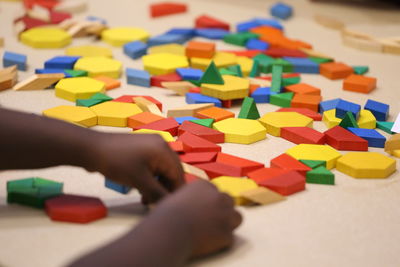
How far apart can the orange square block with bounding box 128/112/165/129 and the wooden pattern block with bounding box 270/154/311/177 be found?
31 centimetres

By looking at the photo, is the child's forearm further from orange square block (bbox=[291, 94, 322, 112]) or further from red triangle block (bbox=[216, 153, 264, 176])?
orange square block (bbox=[291, 94, 322, 112])

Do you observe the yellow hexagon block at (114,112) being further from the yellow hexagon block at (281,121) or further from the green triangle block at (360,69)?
the green triangle block at (360,69)

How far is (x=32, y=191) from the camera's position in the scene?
3.35 feet

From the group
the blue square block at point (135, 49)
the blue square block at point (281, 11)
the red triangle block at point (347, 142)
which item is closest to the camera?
the red triangle block at point (347, 142)

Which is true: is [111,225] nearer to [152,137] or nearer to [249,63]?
[152,137]

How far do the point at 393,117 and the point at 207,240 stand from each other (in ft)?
2.70

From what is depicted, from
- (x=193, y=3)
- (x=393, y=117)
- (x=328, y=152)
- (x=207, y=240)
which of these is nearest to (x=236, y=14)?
(x=193, y=3)

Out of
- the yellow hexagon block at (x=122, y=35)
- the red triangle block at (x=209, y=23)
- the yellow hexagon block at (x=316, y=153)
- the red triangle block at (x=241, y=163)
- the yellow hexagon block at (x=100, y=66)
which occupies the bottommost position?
the red triangle block at (x=241, y=163)

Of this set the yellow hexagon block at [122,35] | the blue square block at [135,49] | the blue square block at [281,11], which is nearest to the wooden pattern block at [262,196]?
the blue square block at [135,49]

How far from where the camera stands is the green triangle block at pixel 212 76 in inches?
60.6

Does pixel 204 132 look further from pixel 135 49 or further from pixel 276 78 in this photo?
pixel 135 49

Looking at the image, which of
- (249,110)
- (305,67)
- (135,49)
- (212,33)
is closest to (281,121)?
(249,110)

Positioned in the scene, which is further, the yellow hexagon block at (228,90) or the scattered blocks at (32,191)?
the yellow hexagon block at (228,90)

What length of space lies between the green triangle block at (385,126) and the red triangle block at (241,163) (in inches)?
15.2
